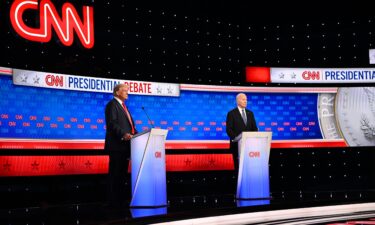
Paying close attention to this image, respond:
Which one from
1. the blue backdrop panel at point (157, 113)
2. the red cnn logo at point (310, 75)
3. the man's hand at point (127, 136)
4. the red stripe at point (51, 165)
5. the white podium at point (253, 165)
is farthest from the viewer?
the red cnn logo at point (310, 75)

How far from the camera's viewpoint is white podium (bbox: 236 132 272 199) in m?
6.47

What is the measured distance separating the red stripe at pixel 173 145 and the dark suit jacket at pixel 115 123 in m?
1.63

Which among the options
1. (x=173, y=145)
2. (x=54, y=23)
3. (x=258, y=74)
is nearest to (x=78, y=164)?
(x=173, y=145)

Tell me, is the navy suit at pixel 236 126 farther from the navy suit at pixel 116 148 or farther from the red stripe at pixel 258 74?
the red stripe at pixel 258 74

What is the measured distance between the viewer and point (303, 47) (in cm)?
991

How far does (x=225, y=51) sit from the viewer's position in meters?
9.51

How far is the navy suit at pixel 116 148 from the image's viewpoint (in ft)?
18.6

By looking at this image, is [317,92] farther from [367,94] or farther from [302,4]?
[302,4]

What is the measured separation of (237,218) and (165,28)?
4.59 meters

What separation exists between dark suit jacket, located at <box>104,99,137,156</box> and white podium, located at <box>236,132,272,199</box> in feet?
4.59

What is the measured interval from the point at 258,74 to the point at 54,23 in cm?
347

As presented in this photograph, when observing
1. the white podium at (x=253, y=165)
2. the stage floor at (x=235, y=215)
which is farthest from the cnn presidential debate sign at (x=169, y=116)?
the stage floor at (x=235, y=215)

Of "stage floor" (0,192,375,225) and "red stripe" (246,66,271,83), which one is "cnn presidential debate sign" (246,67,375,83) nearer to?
"red stripe" (246,66,271,83)

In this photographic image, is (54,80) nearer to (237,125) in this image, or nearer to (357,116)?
(237,125)
